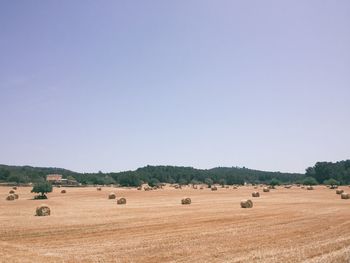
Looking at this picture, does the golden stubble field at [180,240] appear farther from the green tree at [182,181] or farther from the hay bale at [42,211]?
the green tree at [182,181]

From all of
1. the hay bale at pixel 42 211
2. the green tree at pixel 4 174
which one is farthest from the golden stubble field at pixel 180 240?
the green tree at pixel 4 174

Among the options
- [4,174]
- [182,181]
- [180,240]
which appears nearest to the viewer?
[180,240]

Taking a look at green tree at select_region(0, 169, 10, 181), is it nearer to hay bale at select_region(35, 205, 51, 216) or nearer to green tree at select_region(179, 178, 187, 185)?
green tree at select_region(179, 178, 187, 185)

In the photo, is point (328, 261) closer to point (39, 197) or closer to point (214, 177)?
point (39, 197)

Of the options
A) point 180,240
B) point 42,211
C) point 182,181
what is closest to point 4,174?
point 182,181

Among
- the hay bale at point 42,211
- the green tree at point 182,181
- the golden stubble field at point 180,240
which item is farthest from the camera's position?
the green tree at point 182,181

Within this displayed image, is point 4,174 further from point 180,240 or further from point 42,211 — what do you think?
point 180,240

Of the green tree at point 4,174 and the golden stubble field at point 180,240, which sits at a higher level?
the green tree at point 4,174

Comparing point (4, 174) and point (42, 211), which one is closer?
point (42, 211)

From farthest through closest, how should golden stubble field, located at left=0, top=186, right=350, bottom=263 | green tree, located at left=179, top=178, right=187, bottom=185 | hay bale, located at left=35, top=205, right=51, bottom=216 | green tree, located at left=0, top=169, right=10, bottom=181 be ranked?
green tree, located at left=179, top=178, right=187, bottom=185 → green tree, located at left=0, top=169, right=10, bottom=181 → hay bale, located at left=35, top=205, right=51, bottom=216 → golden stubble field, located at left=0, top=186, right=350, bottom=263

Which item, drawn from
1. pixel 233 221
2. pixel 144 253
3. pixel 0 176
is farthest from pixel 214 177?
pixel 144 253

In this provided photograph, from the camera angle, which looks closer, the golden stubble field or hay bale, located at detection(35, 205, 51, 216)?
the golden stubble field

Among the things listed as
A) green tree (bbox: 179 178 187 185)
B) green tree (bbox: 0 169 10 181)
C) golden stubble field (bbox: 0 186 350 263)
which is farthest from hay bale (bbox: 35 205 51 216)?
green tree (bbox: 179 178 187 185)

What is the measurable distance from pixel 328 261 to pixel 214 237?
6.80m
